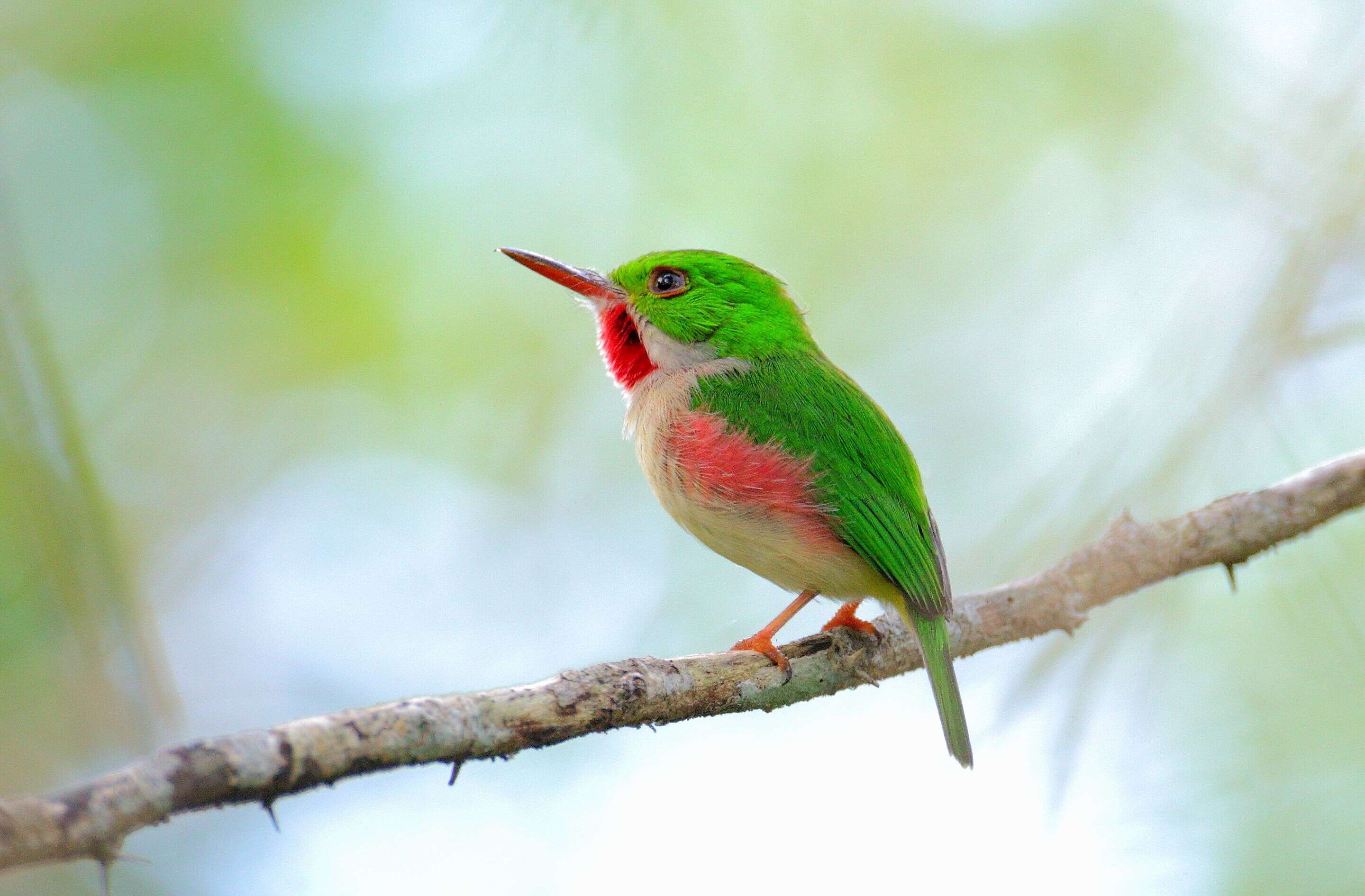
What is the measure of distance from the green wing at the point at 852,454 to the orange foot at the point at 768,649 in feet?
1.42

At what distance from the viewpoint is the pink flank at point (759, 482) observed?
10.8 ft

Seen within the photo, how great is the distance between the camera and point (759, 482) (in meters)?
3.28

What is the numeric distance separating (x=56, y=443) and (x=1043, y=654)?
3.22 m

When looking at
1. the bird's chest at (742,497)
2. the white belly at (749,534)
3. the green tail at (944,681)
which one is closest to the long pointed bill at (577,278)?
the white belly at (749,534)

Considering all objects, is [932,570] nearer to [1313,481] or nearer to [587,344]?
[1313,481]

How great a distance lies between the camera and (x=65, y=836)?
150 centimetres

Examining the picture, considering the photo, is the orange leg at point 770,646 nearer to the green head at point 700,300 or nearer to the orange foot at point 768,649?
the orange foot at point 768,649

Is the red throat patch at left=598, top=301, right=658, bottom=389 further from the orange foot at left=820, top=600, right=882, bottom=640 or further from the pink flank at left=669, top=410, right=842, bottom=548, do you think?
the orange foot at left=820, top=600, right=882, bottom=640

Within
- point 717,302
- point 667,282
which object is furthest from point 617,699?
point 667,282

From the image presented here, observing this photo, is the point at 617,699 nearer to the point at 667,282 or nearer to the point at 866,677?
the point at 866,677

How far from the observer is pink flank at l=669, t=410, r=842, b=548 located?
3295 mm

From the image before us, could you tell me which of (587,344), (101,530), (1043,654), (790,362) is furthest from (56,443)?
(587,344)

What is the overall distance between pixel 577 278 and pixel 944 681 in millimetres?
2174

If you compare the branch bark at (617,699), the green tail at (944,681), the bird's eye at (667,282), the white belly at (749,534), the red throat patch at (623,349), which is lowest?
the green tail at (944,681)
